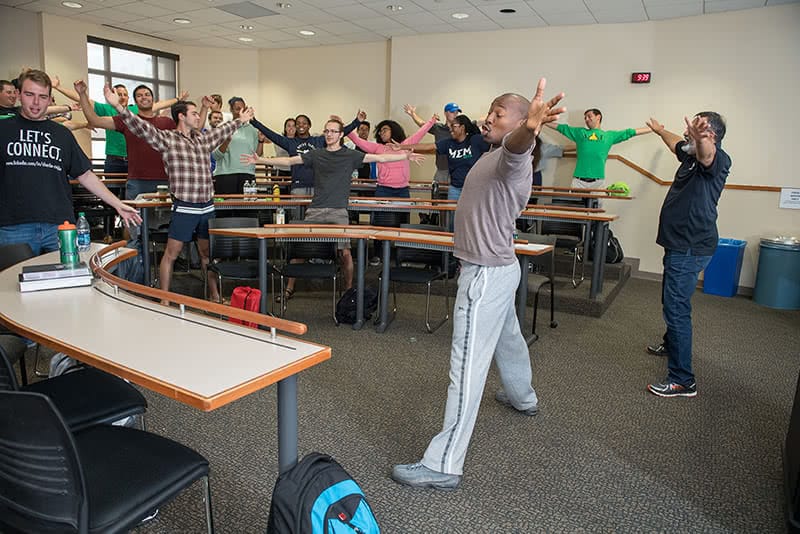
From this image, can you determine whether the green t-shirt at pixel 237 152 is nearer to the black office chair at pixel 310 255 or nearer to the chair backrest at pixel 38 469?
the black office chair at pixel 310 255

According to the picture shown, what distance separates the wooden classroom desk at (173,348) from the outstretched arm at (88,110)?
2218 millimetres

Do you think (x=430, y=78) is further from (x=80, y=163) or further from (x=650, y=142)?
(x=80, y=163)

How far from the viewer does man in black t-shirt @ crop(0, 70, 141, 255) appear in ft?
10.1

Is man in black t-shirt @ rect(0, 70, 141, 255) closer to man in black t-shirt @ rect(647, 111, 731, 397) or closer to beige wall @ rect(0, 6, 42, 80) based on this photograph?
man in black t-shirt @ rect(647, 111, 731, 397)

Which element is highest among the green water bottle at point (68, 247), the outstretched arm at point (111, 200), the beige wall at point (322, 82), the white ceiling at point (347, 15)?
the white ceiling at point (347, 15)

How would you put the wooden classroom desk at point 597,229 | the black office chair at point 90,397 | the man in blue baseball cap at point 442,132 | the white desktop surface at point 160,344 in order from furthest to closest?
the man in blue baseball cap at point 442,132, the wooden classroom desk at point 597,229, the black office chair at point 90,397, the white desktop surface at point 160,344

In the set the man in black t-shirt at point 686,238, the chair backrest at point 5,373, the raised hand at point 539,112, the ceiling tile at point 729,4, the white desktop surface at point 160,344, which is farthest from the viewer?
the ceiling tile at point 729,4

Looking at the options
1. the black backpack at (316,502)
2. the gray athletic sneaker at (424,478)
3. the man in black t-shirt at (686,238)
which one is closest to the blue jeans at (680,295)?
the man in black t-shirt at (686,238)

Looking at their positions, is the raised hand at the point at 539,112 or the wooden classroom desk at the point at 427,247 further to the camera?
the wooden classroom desk at the point at 427,247

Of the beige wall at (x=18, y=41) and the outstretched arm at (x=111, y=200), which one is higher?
the beige wall at (x=18, y=41)

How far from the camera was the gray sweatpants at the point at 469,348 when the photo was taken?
93.5 inches

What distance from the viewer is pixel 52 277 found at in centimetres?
244

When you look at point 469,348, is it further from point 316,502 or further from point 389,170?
point 389,170

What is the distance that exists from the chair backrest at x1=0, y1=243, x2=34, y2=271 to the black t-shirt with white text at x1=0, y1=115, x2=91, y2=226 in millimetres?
→ 231
